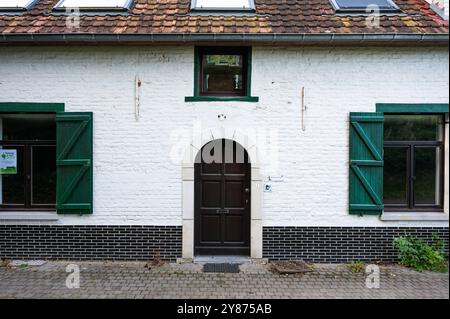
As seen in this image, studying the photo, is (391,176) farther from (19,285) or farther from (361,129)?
(19,285)

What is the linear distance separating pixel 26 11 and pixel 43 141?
2.60 meters

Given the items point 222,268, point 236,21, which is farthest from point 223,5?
point 222,268

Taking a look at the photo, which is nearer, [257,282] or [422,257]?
[257,282]

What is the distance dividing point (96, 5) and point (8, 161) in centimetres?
345

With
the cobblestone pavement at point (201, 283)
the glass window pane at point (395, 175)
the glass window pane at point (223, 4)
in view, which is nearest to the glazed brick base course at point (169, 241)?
the cobblestone pavement at point (201, 283)

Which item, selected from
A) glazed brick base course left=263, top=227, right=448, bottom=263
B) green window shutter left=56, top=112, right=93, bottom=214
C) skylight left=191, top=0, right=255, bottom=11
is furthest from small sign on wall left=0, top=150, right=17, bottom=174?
glazed brick base course left=263, top=227, right=448, bottom=263

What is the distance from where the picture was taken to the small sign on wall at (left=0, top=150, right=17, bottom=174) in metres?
6.85

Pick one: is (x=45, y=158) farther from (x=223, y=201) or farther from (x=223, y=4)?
(x=223, y=4)

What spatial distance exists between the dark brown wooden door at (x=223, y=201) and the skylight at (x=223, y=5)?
2602 mm

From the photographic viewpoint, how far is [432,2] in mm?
7188

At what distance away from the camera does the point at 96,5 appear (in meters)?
7.14

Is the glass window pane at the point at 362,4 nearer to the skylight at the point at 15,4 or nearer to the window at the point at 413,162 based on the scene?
the window at the point at 413,162
